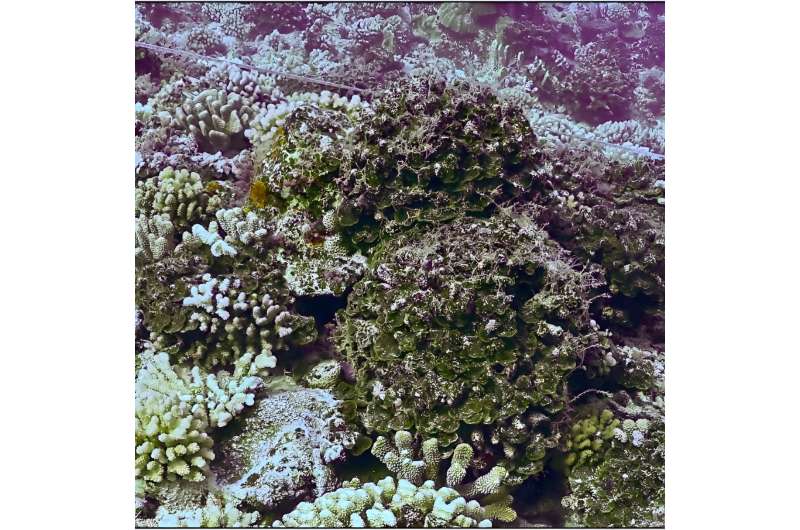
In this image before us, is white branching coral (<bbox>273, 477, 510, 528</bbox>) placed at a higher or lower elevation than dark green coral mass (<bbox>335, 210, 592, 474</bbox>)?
lower

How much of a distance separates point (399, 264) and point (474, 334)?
0.48 metres

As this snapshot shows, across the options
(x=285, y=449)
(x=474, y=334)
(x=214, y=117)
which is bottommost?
(x=285, y=449)

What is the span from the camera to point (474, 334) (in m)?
3.13

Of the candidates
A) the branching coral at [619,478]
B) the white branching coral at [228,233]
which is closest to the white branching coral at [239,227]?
the white branching coral at [228,233]

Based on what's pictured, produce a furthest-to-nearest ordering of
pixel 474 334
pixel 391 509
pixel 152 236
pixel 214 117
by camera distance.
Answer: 1. pixel 214 117
2. pixel 152 236
3. pixel 391 509
4. pixel 474 334

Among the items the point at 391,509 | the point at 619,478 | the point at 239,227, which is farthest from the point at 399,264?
the point at 619,478

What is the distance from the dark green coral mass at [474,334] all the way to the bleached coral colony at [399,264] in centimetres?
1

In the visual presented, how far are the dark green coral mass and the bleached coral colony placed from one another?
0.4 inches

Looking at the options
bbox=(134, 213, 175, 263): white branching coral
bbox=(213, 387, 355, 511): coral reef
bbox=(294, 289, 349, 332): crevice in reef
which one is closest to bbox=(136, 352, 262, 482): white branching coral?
bbox=(213, 387, 355, 511): coral reef

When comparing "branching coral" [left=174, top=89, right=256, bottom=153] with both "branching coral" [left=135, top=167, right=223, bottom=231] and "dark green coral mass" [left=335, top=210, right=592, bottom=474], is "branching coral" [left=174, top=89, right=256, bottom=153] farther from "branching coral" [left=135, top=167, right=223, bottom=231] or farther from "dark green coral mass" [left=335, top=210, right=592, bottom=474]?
"dark green coral mass" [left=335, top=210, right=592, bottom=474]

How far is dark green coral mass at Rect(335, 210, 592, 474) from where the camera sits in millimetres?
3113

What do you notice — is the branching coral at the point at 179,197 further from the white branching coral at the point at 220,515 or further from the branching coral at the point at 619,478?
the branching coral at the point at 619,478

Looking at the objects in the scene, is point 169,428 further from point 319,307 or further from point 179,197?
point 179,197

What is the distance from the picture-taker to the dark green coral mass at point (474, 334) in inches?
123
